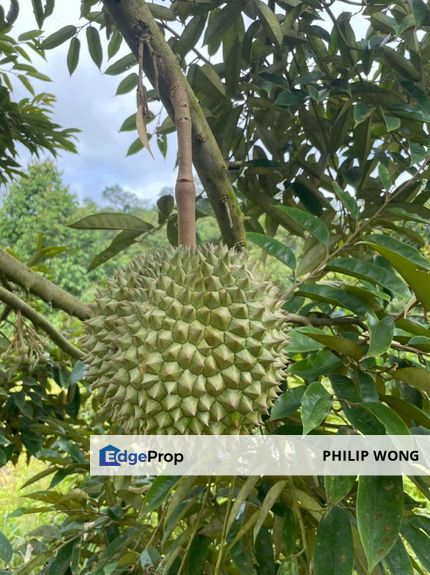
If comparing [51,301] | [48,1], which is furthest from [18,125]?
[51,301]

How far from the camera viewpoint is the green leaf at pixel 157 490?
31.5 inches

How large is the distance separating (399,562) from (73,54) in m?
1.27

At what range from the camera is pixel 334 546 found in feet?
2.10

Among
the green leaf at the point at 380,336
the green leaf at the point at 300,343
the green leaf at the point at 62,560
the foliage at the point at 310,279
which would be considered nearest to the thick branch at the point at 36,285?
the foliage at the point at 310,279

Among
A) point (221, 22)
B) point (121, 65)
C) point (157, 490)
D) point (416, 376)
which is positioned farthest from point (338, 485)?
point (121, 65)

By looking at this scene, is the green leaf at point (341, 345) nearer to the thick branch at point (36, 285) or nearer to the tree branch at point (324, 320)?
the tree branch at point (324, 320)

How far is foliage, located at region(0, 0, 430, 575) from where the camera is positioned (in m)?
0.68

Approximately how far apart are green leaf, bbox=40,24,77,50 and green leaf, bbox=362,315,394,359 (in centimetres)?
100

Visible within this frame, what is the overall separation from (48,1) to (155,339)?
94 centimetres

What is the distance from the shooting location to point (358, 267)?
825 millimetres

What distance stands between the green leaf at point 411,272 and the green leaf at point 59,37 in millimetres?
969

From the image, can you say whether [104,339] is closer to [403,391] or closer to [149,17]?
[149,17]

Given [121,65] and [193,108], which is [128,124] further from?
[193,108]

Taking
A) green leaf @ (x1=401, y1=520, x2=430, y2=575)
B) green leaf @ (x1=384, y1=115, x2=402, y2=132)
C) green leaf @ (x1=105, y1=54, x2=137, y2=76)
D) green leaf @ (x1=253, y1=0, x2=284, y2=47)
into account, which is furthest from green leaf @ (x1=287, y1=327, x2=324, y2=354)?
green leaf @ (x1=105, y1=54, x2=137, y2=76)
